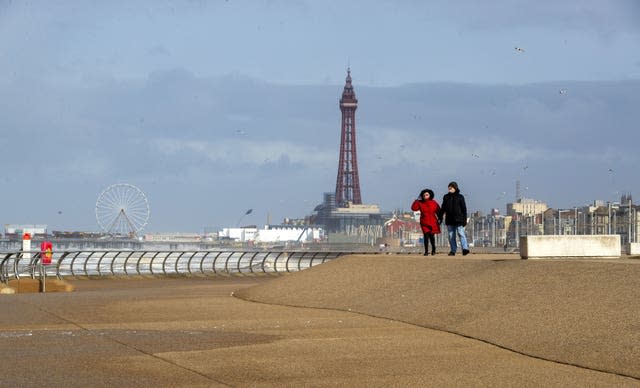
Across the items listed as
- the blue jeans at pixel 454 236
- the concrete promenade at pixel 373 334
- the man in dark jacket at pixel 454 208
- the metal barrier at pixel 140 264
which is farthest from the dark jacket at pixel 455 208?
the metal barrier at pixel 140 264

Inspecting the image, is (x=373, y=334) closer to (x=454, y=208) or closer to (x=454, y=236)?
(x=454, y=208)

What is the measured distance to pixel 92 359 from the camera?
37.5 feet

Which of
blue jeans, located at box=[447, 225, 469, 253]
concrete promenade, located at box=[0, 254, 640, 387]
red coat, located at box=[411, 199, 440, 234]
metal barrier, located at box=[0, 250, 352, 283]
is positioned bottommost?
concrete promenade, located at box=[0, 254, 640, 387]

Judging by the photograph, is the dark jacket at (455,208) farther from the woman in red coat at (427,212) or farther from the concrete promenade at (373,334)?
the concrete promenade at (373,334)

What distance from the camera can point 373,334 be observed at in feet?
45.1

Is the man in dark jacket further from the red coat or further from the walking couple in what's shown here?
the red coat

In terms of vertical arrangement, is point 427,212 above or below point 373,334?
above

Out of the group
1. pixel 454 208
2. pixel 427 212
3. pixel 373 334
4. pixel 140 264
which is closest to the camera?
pixel 373 334

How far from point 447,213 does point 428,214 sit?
455mm

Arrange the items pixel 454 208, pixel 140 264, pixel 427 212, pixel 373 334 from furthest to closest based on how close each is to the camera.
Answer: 1. pixel 140 264
2. pixel 427 212
3. pixel 454 208
4. pixel 373 334

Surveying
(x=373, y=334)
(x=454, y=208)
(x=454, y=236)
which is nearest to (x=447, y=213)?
(x=454, y=208)

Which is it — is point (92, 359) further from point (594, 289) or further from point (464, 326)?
point (594, 289)

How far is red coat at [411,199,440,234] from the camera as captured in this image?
23.6 metres

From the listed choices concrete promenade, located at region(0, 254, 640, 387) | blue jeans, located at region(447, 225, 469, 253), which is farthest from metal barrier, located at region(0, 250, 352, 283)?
concrete promenade, located at region(0, 254, 640, 387)
